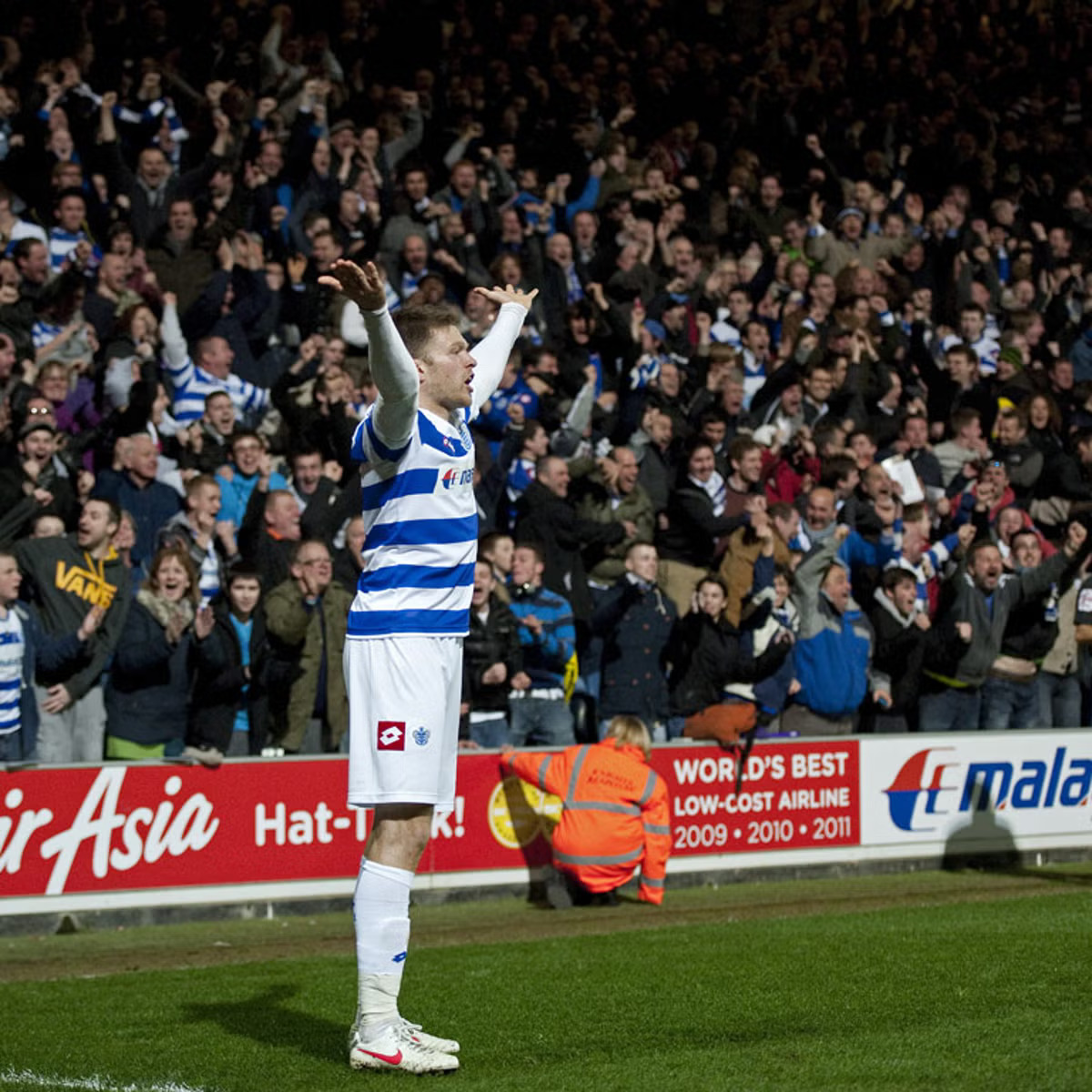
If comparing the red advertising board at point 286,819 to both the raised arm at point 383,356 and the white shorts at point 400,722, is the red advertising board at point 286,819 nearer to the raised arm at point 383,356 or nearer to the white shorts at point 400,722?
the white shorts at point 400,722

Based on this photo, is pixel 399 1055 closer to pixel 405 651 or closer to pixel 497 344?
pixel 405 651

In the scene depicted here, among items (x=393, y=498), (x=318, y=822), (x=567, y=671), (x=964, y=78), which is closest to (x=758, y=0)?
(x=964, y=78)

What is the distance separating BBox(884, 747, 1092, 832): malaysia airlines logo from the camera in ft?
45.0

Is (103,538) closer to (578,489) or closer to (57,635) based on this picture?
(57,635)

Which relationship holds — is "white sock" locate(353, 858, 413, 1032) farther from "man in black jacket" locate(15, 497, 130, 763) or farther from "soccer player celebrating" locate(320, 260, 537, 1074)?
"man in black jacket" locate(15, 497, 130, 763)

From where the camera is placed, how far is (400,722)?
6.15 meters

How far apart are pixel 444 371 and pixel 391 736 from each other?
1.28m

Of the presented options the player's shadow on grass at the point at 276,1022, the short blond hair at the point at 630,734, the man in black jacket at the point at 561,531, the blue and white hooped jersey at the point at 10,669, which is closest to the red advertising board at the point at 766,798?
the short blond hair at the point at 630,734

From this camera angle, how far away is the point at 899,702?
1437 centimetres

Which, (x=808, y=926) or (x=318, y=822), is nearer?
(x=808, y=926)

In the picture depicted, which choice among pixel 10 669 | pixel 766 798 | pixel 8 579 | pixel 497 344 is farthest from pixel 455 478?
pixel 766 798

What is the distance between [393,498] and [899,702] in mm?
8856

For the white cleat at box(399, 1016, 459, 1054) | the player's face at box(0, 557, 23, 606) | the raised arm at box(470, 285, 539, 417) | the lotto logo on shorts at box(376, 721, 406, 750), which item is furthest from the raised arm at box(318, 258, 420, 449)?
the player's face at box(0, 557, 23, 606)

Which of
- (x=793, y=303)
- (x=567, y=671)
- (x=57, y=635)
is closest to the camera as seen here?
(x=57, y=635)
